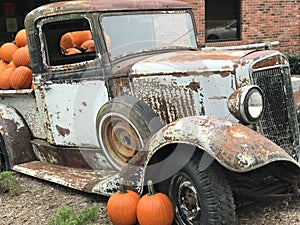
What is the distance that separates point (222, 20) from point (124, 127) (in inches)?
394

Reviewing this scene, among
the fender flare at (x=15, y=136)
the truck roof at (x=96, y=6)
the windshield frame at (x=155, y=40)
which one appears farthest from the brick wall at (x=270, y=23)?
the fender flare at (x=15, y=136)

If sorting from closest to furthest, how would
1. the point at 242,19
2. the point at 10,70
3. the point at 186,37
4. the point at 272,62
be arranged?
the point at 272,62 < the point at 186,37 < the point at 10,70 < the point at 242,19

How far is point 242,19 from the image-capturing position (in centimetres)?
1330

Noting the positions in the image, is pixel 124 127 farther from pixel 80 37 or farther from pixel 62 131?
pixel 80 37

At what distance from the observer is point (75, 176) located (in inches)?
182

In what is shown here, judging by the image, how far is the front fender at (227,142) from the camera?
3178 mm

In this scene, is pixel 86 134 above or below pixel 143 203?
above

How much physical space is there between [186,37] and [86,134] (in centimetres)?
153

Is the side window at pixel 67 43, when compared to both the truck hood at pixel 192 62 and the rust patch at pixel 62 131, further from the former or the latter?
the truck hood at pixel 192 62

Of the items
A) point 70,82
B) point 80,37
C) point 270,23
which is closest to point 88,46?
point 80,37

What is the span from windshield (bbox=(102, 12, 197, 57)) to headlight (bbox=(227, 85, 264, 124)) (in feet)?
4.66

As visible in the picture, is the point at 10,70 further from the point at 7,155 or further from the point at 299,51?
the point at 299,51

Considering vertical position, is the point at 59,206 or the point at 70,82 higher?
the point at 70,82

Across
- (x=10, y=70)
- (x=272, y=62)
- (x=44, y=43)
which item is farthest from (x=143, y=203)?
(x=10, y=70)
